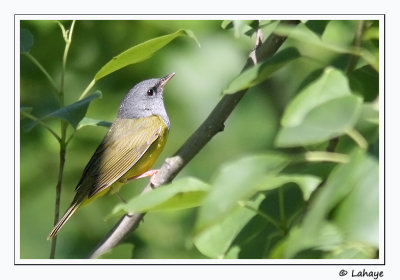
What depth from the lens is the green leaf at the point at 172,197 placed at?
1.50 meters

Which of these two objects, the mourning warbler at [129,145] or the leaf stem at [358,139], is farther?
the mourning warbler at [129,145]

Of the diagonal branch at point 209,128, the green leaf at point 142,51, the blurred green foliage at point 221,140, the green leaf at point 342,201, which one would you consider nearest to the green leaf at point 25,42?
the blurred green foliage at point 221,140

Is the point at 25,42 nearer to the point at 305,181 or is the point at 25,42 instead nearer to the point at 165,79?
the point at 165,79

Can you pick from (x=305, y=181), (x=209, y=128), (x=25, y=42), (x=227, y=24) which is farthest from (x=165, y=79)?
(x=305, y=181)

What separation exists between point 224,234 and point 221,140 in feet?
6.37

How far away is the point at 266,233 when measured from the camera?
1893 mm

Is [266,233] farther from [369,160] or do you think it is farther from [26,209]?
[26,209]

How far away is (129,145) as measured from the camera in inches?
156

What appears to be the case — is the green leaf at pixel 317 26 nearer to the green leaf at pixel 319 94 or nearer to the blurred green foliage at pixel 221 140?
the blurred green foliage at pixel 221 140

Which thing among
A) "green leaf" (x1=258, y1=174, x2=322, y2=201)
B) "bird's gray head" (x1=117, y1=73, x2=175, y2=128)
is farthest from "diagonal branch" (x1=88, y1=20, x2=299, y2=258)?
"bird's gray head" (x1=117, y1=73, x2=175, y2=128)

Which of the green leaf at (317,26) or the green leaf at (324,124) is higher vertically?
the green leaf at (317,26)

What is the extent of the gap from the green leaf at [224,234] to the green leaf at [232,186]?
588mm
